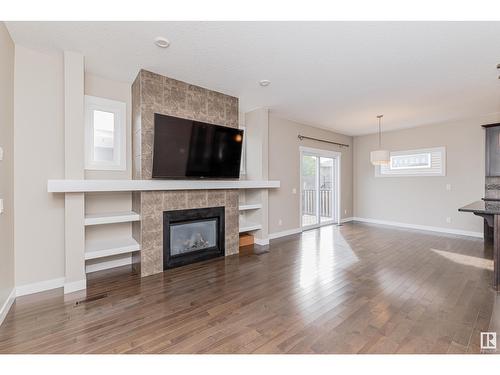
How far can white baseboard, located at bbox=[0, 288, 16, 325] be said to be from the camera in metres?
2.10

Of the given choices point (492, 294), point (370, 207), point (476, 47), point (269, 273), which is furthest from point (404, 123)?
point (269, 273)

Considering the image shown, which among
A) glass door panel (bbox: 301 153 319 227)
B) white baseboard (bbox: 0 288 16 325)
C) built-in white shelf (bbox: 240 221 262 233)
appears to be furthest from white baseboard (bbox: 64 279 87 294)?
glass door panel (bbox: 301 153 319 227)

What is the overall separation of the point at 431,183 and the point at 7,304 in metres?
7.95

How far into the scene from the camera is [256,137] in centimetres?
474

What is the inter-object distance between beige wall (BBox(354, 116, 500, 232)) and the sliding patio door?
1008mm

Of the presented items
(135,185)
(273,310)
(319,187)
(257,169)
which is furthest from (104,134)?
(319,187)

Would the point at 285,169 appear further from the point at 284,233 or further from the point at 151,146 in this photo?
the point at 151,146

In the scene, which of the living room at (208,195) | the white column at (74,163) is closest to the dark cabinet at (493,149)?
the living room at (208,195)

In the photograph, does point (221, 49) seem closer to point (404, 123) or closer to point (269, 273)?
point (269, 273)

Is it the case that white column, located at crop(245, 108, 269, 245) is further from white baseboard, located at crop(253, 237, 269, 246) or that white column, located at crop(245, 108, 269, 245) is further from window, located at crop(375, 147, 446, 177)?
window, located at crop(375, 147, 446, 177)

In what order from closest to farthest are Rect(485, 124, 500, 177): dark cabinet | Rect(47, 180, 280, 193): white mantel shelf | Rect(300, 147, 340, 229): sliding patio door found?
1. Rect(47, 180, 280, 193): white mantel shelf
2. Rect(485, 124, 500, 177): dark cabinet
3. Rect(300, 147, 340, 229): sliding patio door

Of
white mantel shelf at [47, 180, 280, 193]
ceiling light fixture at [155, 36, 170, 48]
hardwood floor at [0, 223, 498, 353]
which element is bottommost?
hardwood floor at [0, 223, 498, 353]

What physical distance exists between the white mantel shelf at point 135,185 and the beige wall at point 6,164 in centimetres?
35
